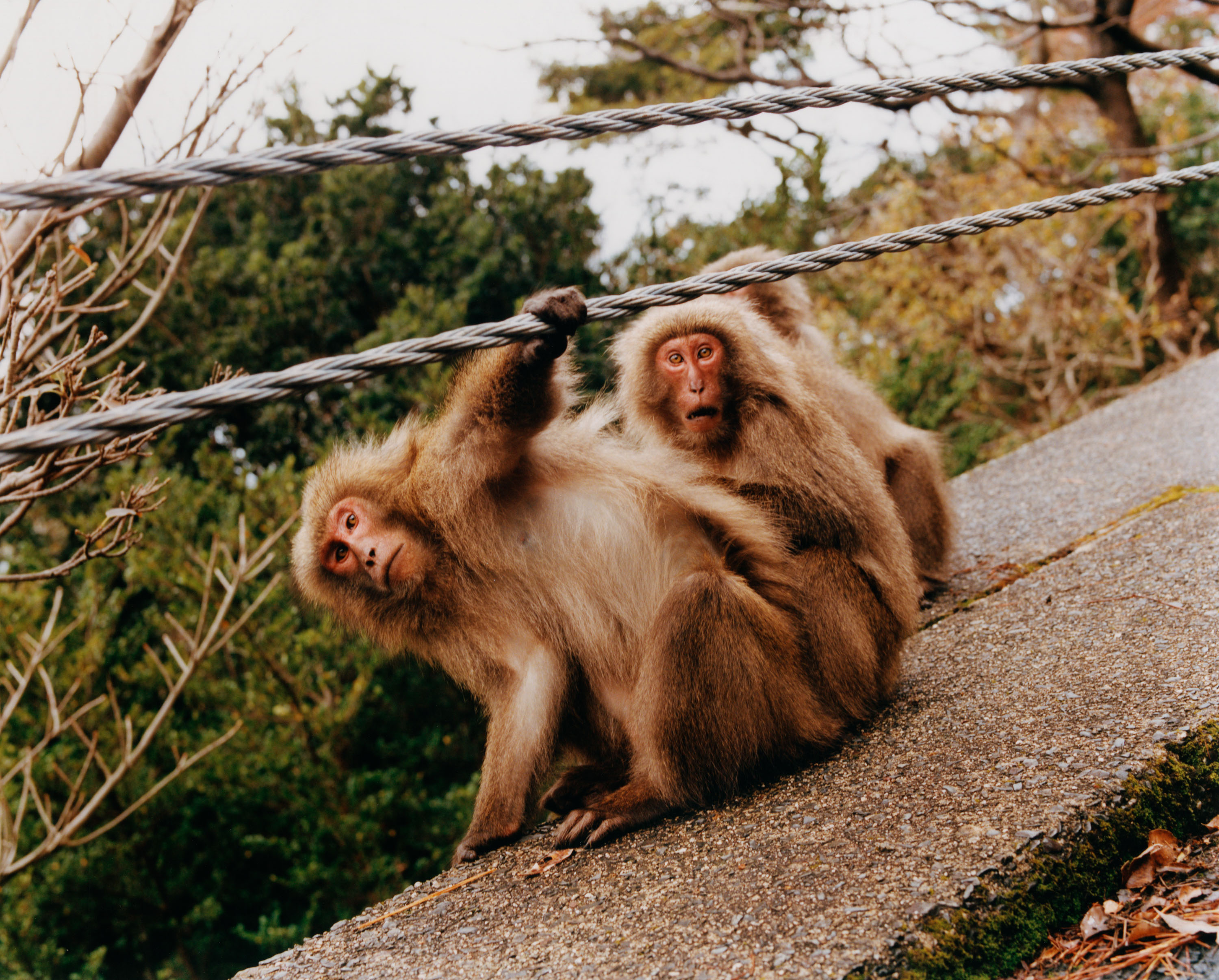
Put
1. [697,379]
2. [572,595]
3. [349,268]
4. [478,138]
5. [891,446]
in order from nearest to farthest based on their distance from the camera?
[478,138], [572,595], [697,379], [891,446], [349,268]

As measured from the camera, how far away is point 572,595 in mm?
2818

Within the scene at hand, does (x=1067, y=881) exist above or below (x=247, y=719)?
below

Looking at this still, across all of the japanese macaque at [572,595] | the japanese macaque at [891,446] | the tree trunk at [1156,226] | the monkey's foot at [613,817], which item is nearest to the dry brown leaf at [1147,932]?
the japanese macaque at [572,595]

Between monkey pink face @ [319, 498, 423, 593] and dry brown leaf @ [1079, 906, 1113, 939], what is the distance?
1.91 m

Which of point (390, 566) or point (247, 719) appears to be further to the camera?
point (247, 719)

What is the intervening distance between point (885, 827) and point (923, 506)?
7.28 ft

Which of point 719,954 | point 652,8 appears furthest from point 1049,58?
point 719,954

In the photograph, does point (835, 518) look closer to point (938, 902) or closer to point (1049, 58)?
point (938, 902)

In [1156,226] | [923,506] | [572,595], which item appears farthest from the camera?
[1156,226]

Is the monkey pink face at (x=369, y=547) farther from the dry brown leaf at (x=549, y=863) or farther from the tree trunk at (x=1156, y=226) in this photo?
the tree trunk at (x=1156, y=226)

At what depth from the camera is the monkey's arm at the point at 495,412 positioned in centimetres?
241

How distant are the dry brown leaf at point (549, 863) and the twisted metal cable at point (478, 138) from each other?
1736mm

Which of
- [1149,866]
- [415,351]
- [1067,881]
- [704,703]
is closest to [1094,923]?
[1067,881]

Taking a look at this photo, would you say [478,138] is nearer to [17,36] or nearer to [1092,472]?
[17,36]
